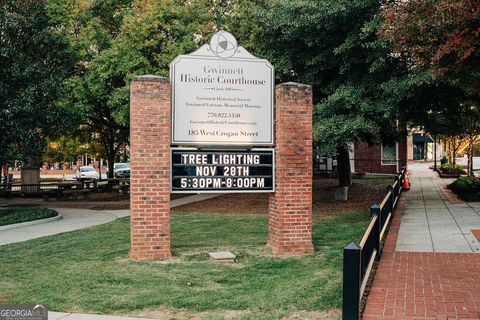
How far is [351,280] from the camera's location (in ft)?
17.4

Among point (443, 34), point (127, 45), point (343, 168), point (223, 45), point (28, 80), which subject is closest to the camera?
point (443, 34)

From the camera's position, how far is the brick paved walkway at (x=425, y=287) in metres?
6.09

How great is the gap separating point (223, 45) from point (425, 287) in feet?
18.5

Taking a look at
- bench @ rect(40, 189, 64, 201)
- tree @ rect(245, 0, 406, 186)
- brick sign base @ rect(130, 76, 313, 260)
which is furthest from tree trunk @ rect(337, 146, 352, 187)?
bench @ rect(40, 189, 64, 201)

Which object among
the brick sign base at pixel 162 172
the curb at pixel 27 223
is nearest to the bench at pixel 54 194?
the curb at pixel 27 223

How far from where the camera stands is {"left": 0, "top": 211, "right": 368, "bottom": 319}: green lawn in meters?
6.62

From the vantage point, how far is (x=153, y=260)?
944cm

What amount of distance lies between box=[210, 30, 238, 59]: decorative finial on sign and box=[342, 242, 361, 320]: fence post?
569 centimetres

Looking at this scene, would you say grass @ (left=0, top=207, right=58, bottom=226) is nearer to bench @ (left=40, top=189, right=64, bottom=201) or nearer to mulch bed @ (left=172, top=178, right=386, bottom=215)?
mulch bed @ (left=172, top=178, right=386, bottom=215)

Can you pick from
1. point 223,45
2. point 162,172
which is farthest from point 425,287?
point 223,45

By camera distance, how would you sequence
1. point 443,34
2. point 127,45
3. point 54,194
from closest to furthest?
point 443,34
point 127,45
point 54,194

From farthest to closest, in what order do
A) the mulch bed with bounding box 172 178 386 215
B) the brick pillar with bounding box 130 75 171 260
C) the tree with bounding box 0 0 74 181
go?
the mulch bed with bounding box 172 178 386 215 < the tree with bounding box 0 0 74 181 < the brick pillar with bounding box 130 75 171 260

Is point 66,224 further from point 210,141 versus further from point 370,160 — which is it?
point 370,160

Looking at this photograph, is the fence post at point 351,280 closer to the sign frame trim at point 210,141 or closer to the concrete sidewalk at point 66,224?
the sign frame trim at point 210,141
